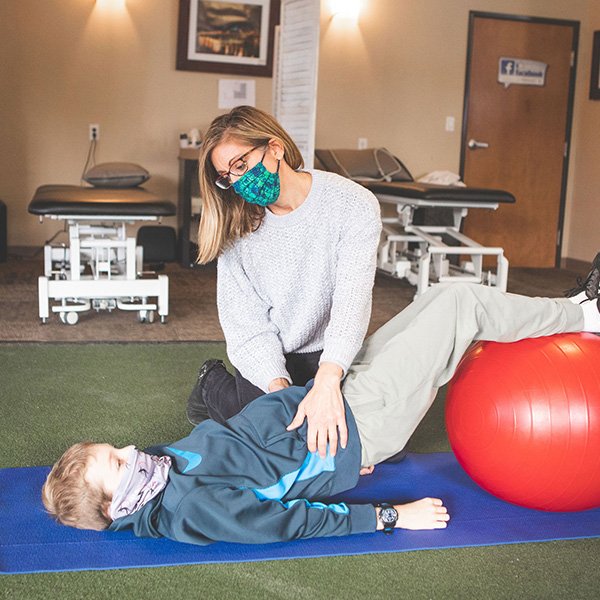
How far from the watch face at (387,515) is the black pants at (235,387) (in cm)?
42


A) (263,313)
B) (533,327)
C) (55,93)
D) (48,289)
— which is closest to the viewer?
(533,327)

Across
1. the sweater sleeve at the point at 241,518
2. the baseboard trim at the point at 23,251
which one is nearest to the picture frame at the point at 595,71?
the baseboard trim at the point at 23,251

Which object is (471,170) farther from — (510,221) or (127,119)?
(127,119)

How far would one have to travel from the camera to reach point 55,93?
4719 millimetres

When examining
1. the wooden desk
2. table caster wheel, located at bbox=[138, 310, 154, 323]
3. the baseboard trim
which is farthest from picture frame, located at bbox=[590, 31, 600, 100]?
the baseboard trim

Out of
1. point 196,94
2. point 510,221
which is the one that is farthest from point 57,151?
point 510,221

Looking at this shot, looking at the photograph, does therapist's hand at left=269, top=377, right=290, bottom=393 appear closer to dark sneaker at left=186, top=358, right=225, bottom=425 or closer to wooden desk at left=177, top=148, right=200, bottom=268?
dark sneaker at left=186, top=358, right=225, bottom=425

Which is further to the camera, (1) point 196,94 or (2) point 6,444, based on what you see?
(1) point 196,94

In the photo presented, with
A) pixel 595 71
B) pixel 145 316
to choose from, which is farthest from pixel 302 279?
pixel 595 71

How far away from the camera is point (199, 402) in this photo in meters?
1.97

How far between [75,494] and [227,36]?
4.17 m

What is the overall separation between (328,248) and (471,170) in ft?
13.1

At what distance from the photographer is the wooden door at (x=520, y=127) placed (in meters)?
5.19

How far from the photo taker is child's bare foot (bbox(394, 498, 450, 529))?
4.74 ft
